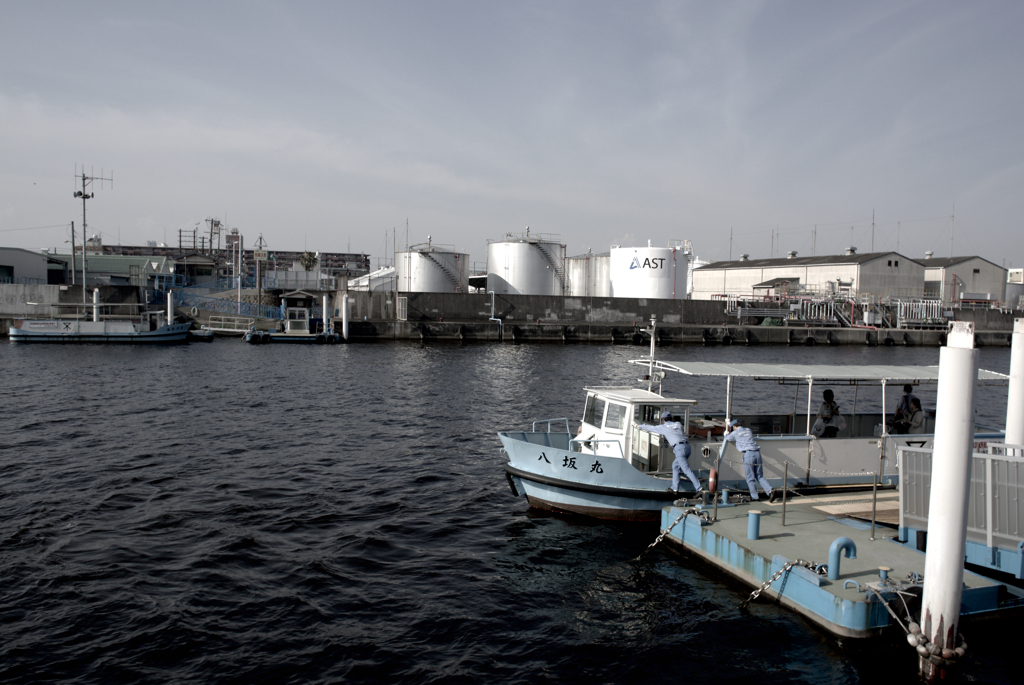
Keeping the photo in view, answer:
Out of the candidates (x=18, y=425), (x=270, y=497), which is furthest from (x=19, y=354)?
(x=270, y=497)

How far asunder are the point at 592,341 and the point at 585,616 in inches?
2116

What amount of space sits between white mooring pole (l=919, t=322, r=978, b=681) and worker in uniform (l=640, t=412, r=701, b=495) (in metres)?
5.68

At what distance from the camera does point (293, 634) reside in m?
10.1

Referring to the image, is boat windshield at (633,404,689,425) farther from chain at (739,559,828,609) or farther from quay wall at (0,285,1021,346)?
quay wall at (0,285,1021,346)

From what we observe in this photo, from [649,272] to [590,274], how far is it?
1008 centimetres

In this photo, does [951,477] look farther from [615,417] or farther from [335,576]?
[335,576]

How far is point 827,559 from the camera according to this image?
1084 centimetres

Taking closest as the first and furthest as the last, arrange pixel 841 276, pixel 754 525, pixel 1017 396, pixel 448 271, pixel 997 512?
pixel 997 512 < pixel 754 525 < pixel 1017 396 < pixel 448 271 < pixel 841 276

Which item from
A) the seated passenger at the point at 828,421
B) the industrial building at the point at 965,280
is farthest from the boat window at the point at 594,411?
the industrial building at the point at 965,280

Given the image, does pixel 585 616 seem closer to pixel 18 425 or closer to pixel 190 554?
pixel 190 554

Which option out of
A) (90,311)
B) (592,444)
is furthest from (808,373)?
(90,311)

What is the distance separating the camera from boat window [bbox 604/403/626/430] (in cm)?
1530

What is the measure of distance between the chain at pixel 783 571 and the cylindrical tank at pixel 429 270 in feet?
207

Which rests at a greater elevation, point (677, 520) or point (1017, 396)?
point (1017, 396)
